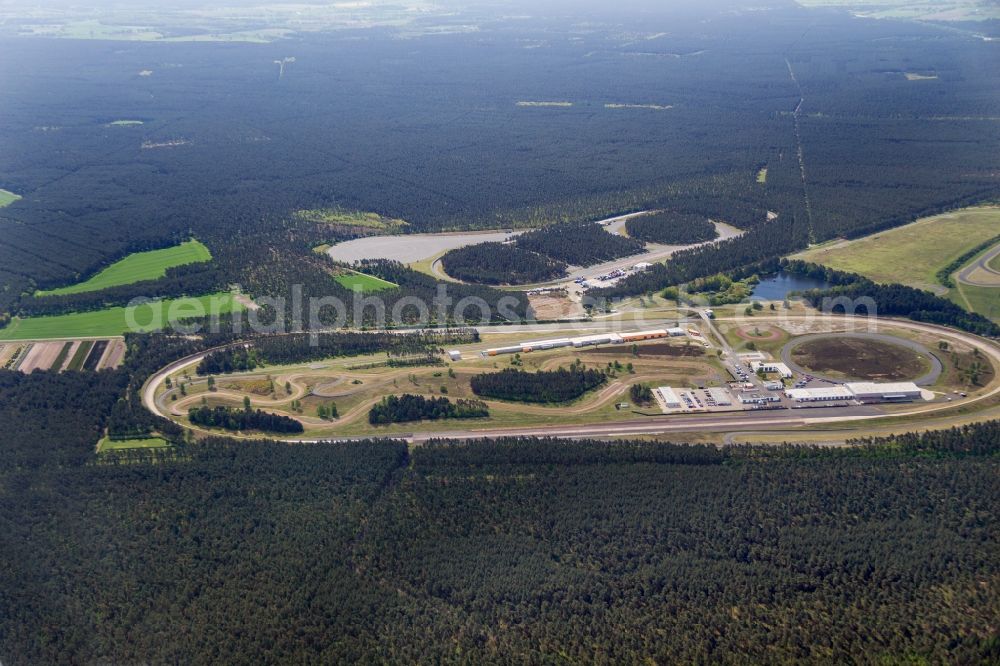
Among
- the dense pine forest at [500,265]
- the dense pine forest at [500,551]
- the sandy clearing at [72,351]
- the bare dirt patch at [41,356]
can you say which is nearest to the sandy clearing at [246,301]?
the sandy clearing at [72,351]

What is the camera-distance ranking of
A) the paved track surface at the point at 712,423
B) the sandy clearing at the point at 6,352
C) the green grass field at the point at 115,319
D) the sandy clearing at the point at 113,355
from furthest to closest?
1. the green grass field at the point at 115,319
2. the sandy clearing at the point at 6,352
3. the sandy clearing at the point at 113,355
4. the paved track surface at the point at 712,423

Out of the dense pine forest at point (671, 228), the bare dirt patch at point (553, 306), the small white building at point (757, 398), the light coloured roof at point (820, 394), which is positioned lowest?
the bare dirt patch at point (553, 306)

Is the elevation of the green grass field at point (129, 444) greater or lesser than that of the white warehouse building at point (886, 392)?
lesser

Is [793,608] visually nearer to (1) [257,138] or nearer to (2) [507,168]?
(2) [507,168]

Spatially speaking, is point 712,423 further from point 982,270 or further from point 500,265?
point 982,270

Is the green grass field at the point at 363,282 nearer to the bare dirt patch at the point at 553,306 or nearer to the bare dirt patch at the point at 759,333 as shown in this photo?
the bare dirt patch at the point at 553,306

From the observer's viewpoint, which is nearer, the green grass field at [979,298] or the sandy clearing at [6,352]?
the sandy clearing at [6,352]
